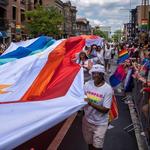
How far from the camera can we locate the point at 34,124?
4395mm

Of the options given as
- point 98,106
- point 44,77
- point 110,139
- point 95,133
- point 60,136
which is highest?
point 44,77

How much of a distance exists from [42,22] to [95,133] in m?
61.4

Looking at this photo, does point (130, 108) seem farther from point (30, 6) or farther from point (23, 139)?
point (30, 6)

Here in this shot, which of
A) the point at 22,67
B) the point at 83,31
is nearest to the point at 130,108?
the point at 22,67

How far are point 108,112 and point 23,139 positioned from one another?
274 centimetres

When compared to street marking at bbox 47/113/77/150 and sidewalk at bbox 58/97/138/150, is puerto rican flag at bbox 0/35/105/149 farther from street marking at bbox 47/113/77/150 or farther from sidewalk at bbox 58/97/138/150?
sidewalk at bbox 58/97/138/150

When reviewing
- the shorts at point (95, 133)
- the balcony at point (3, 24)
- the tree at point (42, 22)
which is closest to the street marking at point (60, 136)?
the shorts at point (95, 133)

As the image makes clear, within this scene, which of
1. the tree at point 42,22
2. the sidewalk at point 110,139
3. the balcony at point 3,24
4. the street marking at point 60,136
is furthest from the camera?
the tree at point 42,22

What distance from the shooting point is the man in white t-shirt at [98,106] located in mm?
6535

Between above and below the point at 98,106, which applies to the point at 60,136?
below

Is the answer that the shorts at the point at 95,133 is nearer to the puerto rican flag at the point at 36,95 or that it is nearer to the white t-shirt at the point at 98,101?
the white t-shirt at the point at 98,101

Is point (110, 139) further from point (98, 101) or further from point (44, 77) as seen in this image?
point (98, 101)

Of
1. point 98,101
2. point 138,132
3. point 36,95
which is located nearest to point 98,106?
point 98,101

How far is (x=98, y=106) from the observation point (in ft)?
21.3
